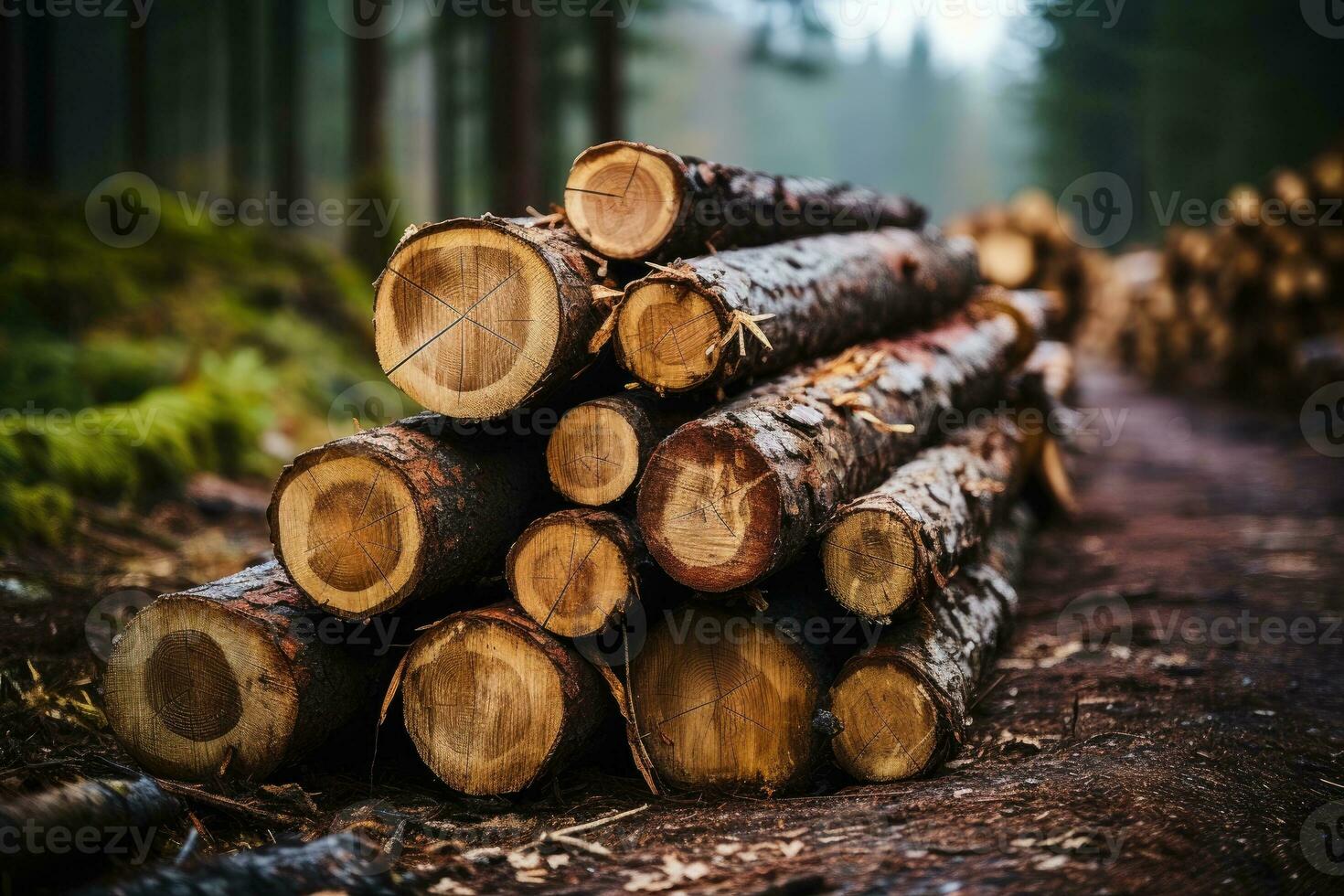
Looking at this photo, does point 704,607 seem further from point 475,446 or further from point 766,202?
point 766,202

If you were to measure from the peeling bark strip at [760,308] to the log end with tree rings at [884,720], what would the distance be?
45.8 inches

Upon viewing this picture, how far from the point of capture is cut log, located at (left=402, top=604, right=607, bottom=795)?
133 inches

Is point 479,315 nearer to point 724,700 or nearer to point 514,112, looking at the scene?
point 724,700

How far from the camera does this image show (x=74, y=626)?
455 centimetres

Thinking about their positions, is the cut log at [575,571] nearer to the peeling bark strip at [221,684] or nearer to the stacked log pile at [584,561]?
the stacked log pile at [584,561]

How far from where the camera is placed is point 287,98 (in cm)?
1673

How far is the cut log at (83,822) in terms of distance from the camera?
8.41 feet

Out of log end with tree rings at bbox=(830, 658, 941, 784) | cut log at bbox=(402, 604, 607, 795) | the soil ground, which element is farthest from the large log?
cut log at bbox=(402, 604, 607, 795)

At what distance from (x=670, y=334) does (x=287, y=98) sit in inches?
615

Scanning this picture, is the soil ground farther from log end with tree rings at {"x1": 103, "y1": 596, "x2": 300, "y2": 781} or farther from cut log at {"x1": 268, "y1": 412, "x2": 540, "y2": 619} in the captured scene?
cut log at {"x1": 268, "y1": 412, "x2": 540, "y2": 619}

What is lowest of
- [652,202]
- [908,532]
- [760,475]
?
[908,532]

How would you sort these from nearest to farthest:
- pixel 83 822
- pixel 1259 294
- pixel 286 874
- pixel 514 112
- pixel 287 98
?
pixel 286 874 < pixel 83 822 < pixel 514 112 < pixel 1259 294 < pixel 287 98

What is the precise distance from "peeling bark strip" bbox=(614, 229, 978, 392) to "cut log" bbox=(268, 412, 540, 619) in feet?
2.52

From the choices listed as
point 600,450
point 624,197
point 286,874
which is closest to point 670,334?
point 600,450
